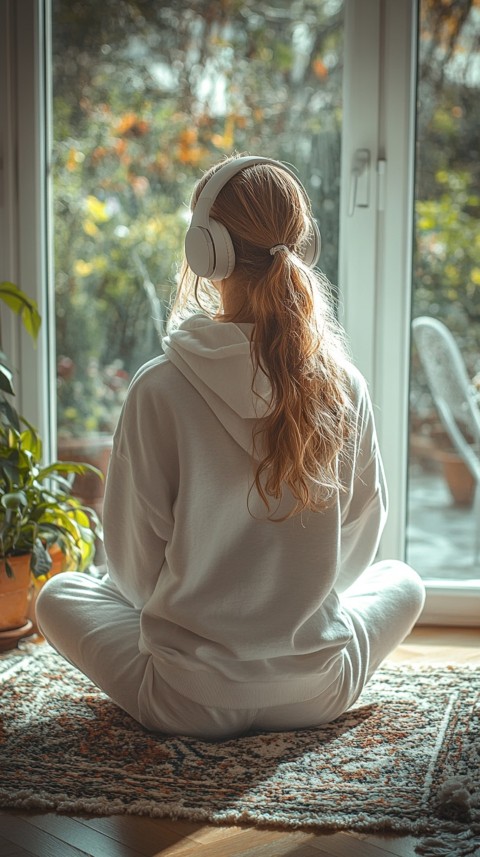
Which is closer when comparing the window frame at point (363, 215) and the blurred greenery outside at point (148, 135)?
the window frame at point (363, 215)

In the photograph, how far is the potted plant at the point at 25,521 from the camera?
2428 mm

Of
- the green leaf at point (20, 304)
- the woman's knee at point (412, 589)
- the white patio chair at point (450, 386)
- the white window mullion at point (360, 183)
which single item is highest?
the white window mullion at point (360, 183)

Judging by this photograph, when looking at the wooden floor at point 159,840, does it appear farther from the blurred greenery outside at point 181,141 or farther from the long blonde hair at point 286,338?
the blurred greenery outside at point 181,141

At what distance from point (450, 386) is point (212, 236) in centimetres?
144

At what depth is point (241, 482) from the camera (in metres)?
1.78

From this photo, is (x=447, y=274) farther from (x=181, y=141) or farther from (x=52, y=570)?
(x=52, y=570)

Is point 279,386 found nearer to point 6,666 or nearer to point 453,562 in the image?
point 6,666

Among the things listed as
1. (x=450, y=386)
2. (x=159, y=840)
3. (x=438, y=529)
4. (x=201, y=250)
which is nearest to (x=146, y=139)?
(x=450, y=386)

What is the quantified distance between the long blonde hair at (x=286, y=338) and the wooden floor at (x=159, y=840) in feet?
1.79

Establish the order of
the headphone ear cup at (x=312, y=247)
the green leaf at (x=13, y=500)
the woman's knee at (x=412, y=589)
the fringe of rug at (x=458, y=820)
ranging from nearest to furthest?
the fringe of rug at (x=458, y=820)
the headphone ear cup at (x=312, y=247)
the woman's knee at (x=412, y=589)
the green leaf at (x=13, y=500)

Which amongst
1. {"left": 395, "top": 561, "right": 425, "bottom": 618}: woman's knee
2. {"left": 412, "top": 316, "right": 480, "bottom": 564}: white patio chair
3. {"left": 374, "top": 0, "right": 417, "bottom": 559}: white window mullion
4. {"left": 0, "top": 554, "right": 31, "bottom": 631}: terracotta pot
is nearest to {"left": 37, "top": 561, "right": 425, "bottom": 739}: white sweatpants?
{"left": 395, "top": 561, "right": 425, "bottom": 618}: woman's knee

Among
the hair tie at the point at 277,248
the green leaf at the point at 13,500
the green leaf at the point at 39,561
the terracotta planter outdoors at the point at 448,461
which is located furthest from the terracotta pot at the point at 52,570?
the hair tie at the point at 277,248

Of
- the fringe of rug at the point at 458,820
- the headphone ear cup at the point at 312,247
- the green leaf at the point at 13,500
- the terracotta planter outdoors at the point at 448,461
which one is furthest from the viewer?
the terracotta planter outdoors at the point at 448,461

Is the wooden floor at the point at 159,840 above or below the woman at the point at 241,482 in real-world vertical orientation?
below
